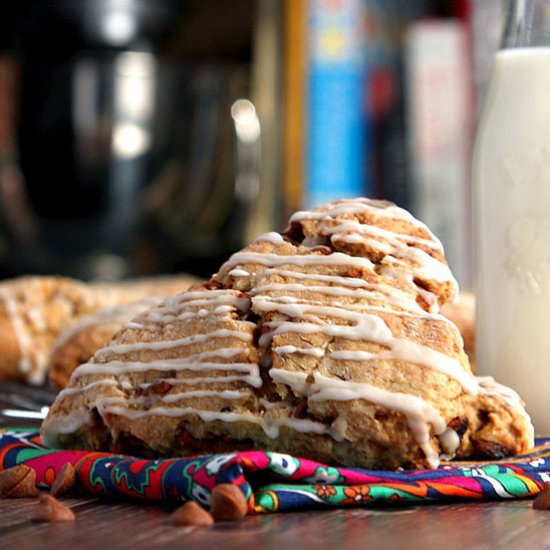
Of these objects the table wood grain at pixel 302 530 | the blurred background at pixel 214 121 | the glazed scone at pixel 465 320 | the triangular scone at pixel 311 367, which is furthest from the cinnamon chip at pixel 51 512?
the blurred background at pixel 214 121

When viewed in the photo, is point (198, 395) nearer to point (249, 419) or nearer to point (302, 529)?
point (249, 419)

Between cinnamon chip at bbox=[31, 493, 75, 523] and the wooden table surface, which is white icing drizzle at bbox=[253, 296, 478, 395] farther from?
cinnamon chip at bbox=[31, 493, 75, 523]

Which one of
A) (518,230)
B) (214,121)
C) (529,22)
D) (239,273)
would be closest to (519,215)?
(518,230)

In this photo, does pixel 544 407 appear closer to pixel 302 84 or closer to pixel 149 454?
pixel 149 454

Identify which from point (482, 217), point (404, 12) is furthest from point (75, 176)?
point (482, 217)

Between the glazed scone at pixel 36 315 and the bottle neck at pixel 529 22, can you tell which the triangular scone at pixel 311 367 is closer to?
the bottle neck at pixel 529 22

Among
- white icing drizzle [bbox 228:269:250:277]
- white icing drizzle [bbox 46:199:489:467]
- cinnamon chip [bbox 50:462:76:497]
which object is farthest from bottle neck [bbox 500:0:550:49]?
cinnamon chip [bbox 50:462:76:497]
